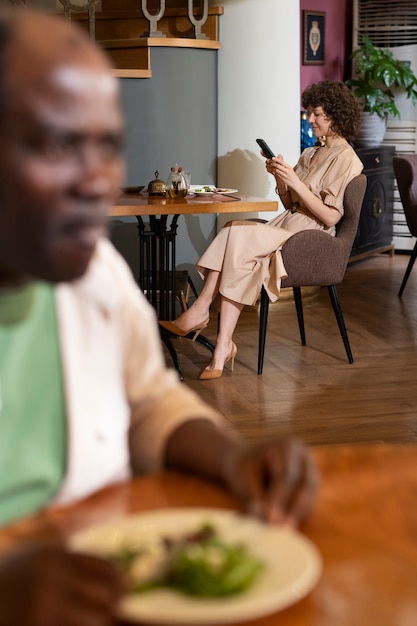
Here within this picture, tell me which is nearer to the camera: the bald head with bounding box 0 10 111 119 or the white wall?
the bald head with bounding box 0 10 111 119

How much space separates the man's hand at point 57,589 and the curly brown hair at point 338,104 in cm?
479

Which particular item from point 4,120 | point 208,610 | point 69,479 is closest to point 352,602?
point 208,610

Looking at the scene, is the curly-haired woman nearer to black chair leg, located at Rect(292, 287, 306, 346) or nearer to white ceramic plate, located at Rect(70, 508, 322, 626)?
black chair leg, located at Rect(292, 287, 306, 346)

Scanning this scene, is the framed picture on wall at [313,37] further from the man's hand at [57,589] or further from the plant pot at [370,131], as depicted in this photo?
the man's hand at [57,589]

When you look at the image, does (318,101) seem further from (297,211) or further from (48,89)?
(48,89)

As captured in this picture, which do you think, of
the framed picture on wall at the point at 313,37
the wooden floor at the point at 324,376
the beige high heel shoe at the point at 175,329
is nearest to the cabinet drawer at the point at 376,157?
the framed picture on wall at the point at 313,37

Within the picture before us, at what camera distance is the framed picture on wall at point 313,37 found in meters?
8.17

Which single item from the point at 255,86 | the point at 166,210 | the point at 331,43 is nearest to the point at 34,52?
the point at 166,210

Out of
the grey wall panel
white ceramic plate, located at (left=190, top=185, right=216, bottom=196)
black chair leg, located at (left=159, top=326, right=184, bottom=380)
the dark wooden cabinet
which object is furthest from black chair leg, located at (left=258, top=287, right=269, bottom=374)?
the dark wooden cabinet

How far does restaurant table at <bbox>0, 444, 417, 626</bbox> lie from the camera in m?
0.78

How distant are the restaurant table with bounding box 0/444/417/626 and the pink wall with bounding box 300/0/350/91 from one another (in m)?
7.44

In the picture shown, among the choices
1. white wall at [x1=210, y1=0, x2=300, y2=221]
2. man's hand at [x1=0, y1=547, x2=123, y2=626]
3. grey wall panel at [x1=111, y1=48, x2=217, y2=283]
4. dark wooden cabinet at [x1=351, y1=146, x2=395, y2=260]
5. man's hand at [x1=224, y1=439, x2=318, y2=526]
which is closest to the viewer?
man's hand at [x1=0, y1=547, x2=123, y2=626]

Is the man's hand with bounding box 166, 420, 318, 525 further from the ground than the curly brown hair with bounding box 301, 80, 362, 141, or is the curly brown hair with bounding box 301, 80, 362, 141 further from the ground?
the curly brown hair with bounding box 301, 80, 362, 141

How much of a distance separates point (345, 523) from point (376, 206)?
281 inches
